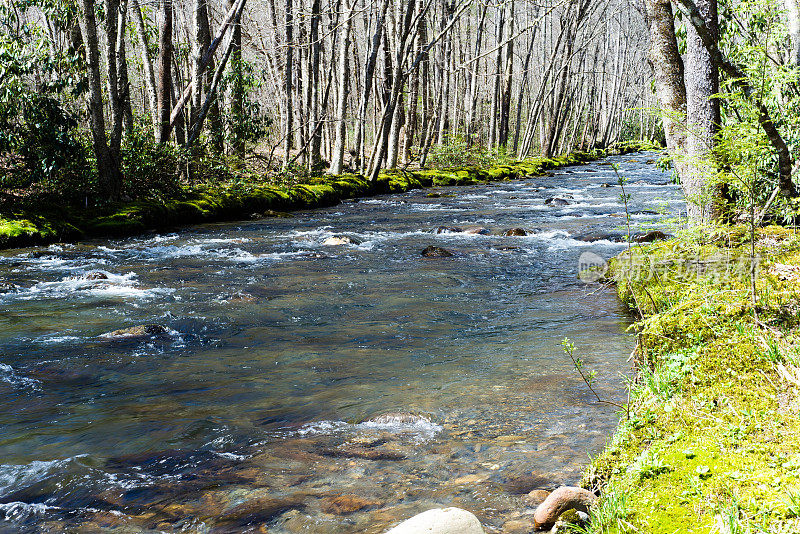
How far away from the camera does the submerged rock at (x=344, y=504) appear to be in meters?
3.04

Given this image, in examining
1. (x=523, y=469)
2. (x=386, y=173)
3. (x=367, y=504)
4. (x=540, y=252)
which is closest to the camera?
(x=367, y=504)

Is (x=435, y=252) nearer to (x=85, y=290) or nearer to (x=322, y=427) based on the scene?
(x=85, y=290)

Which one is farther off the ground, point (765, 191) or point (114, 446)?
point (765, 191)

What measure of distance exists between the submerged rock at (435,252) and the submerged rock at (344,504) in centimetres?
716

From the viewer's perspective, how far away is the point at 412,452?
3.61m

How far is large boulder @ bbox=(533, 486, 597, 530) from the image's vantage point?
8.67 feet

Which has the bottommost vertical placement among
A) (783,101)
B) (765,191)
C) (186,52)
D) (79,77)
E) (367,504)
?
(367,504)

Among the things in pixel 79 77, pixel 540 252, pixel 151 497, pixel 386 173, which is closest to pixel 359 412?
pixel 151 497

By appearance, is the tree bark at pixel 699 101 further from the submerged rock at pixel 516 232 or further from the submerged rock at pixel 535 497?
the submerged rock at pixel 516 232

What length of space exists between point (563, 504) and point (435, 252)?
7699mm

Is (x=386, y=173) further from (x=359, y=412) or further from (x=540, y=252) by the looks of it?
(x=359, y=412)

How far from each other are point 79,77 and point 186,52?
541 cm

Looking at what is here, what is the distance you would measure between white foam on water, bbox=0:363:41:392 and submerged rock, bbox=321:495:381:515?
285 cm

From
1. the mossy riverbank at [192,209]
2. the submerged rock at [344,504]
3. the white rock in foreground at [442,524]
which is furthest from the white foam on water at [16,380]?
the mossy riverbank at [192,209]
